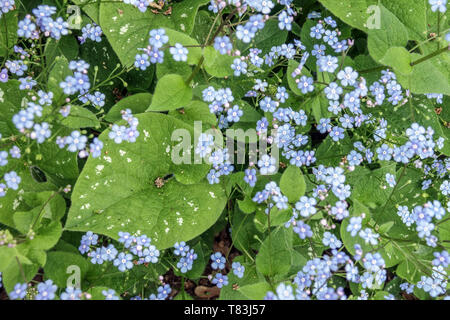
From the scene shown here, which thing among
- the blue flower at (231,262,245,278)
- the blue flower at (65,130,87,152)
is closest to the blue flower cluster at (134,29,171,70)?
the blue flower at (65,130,87,152)

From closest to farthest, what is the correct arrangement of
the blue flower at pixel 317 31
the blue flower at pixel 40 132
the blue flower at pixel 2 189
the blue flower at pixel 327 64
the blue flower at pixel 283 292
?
the blue flower at pixel 283 292 → the blue flower at pixel 40 132 → the blue flower at pixel 2 189 → the blue flower at pixel 327 64 → the blue flower at pixel 317 31

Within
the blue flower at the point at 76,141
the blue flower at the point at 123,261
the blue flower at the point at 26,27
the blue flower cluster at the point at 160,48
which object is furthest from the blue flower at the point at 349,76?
the blue flower at the point at 26,27

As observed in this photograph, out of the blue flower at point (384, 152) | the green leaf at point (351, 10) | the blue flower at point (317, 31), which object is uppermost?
the green leaf at point (351, 10)

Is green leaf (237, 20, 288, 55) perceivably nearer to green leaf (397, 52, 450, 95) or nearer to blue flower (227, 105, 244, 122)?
blue flower (227, 105, 244, 122)

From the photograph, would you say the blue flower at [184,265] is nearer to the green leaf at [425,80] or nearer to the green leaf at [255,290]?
the green leaf at [255,290]

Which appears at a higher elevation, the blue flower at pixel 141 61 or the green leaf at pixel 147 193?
the blue flower at pixel 141 61

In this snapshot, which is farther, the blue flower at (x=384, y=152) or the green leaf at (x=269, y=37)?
the green leaf at (x=269, y=37)

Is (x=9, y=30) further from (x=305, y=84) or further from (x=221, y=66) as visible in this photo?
(x=305, y=84)
